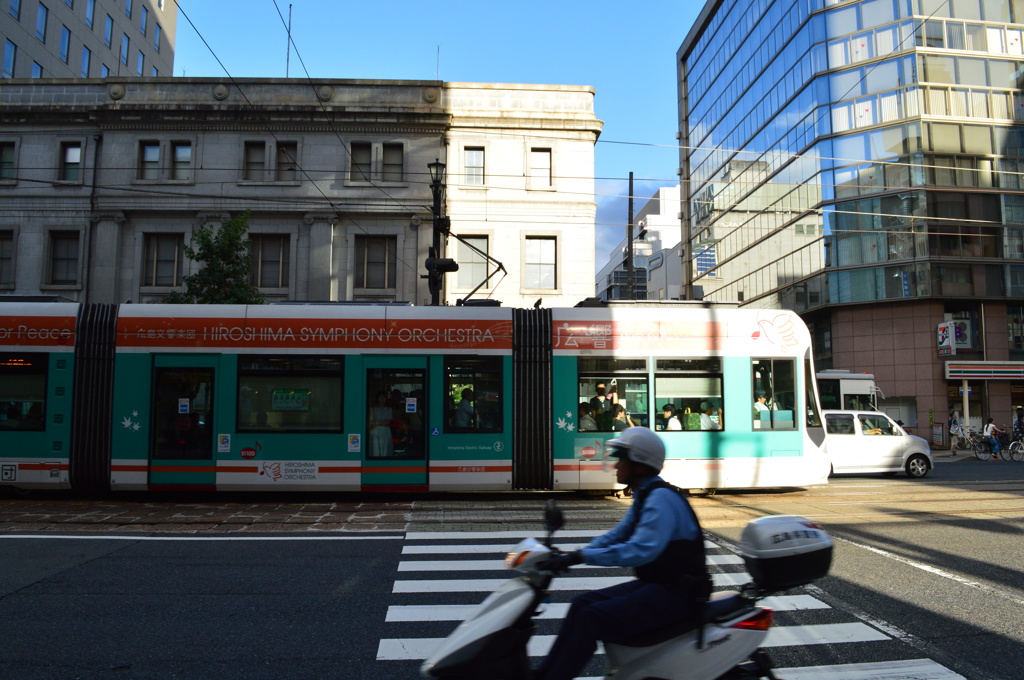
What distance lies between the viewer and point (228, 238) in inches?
862

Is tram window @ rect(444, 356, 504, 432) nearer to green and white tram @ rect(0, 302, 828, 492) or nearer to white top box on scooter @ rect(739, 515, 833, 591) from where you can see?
green and white tram @ rect(0, 302, 828, 492)

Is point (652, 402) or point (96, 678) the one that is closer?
point (96, 678)

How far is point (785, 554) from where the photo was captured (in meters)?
3.39

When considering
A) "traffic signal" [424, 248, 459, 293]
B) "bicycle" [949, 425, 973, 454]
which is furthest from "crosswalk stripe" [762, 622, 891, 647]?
"bicycle" [949, 425, 973, 454]

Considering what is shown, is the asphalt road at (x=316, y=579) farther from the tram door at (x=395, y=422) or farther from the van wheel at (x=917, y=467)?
the van wheel at (x=917, y=467)

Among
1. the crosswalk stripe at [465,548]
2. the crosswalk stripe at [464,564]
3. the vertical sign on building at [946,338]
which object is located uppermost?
the vertical sign on building at [946,338]

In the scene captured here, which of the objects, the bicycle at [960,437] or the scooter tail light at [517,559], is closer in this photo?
the scooter tail light at [517,559]

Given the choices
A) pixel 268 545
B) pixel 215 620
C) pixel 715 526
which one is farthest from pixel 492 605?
pixel 715 526

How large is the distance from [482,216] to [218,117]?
10.7 m

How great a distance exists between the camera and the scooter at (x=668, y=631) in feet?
10.6

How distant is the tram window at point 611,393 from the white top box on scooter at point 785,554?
9.04m

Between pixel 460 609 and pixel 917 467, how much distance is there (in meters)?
16.3

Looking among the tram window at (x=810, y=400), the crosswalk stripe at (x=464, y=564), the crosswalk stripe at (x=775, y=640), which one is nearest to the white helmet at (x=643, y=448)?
the crosswalk stripe at (x=775, y=640)

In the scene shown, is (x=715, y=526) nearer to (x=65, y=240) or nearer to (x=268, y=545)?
(x=268, y=545)
